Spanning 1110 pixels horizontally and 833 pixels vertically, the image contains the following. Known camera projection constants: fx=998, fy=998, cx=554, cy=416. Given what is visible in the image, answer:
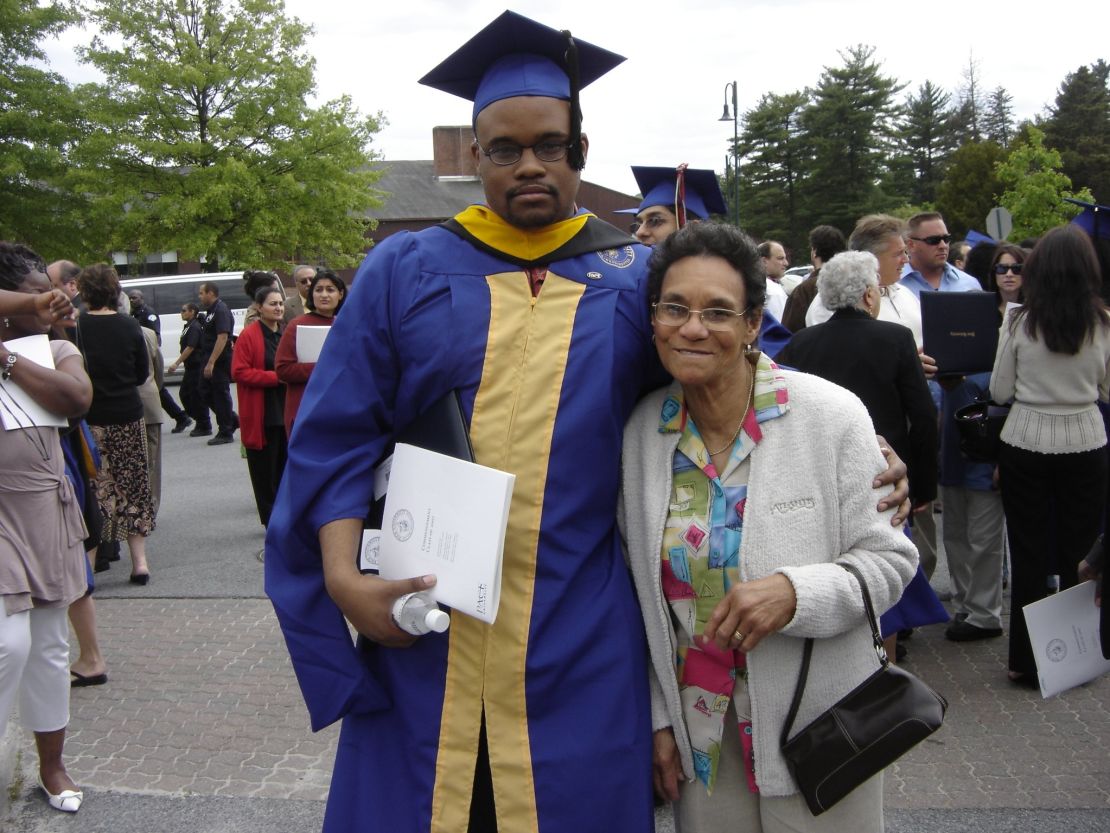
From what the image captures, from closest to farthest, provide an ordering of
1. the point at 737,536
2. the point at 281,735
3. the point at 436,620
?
the point at 436,620 < the point at 737,536 < the point at 281,735

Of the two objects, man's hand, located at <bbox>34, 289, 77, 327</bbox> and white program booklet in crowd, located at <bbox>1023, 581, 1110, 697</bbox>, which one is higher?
man's hand, located at <bbox>34, 289, 77, 327</bbox>

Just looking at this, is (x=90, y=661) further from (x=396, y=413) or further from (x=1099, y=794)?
(x=1099, y=794)

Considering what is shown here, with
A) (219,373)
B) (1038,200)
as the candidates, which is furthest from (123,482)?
(1038,200)

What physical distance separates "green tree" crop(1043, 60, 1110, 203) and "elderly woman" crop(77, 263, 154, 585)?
50.4 meters

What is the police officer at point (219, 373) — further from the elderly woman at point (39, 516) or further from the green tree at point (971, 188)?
the green tree at point (971, 188)

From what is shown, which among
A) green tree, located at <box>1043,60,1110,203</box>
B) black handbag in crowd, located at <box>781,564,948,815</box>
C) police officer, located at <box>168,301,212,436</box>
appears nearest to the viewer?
black handbag in crowd, located at <box>781,564,948,815</box>

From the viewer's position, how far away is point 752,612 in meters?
1.94

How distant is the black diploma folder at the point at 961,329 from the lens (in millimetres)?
5129

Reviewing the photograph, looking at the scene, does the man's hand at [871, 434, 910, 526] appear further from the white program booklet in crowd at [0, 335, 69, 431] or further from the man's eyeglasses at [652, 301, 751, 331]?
the white program booklet in crowd at [0, 335, 69, 431]

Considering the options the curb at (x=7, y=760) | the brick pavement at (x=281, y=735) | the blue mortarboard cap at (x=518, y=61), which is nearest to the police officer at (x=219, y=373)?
the brick pavement at (x=281, y=735)

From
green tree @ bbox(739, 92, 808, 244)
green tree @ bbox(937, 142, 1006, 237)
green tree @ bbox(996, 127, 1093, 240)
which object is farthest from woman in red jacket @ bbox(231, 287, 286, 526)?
green tree @ bbox(739, 92, 808, 244)

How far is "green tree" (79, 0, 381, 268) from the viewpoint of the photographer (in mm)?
26844

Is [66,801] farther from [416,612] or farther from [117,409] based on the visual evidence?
[117,409]

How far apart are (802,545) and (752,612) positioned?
0.66 feet
